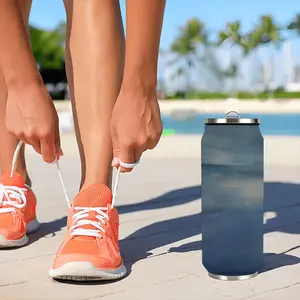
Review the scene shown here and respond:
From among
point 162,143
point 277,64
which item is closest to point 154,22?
point 162,143

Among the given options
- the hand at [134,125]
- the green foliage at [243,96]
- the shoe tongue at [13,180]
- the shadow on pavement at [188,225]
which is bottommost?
the green foliage at [243,96]

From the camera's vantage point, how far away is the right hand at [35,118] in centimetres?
107

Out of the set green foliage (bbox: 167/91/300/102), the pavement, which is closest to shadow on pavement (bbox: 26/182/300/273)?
the pavement

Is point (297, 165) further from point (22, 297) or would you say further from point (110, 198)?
point (22, 297)

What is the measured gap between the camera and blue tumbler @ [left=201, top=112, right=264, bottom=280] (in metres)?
1.00

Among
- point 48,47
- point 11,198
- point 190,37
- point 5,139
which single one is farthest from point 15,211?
point 190,37

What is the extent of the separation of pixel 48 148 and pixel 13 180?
1.17 ft

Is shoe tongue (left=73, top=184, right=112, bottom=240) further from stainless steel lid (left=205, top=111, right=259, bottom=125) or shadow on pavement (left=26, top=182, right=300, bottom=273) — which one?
stainless steel lid (left=205, top=111, right=259, bottom=125)

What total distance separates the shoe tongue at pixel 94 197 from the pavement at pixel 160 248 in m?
0.14

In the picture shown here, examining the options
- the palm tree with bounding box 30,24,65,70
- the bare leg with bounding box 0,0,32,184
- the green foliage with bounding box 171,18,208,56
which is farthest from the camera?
the green foliage with bounding box 171,18,208,56

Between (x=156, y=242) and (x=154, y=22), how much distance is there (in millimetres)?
545

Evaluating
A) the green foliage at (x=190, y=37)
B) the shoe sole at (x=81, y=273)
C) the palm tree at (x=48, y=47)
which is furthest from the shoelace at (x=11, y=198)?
the green foliage at (x=190, y=37)

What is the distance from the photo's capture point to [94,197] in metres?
1.16

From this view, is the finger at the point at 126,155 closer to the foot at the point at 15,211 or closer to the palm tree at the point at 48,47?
the foot at the point at 15,211
